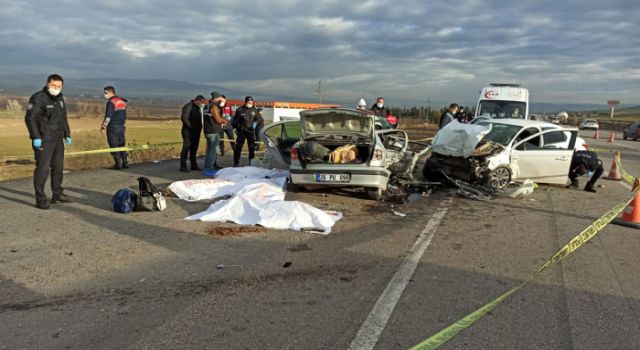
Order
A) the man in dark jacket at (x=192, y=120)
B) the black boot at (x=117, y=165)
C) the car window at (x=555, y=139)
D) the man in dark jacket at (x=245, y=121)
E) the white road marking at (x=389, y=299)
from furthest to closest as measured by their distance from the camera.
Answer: the man in dark jacket at (x=245, y=121) → the black boot at (x=117, y=165) → the man in dark jacket at (x=192, y=120) → the car window at (x=555, y=139) → the white road marking at (x=389, y=299)

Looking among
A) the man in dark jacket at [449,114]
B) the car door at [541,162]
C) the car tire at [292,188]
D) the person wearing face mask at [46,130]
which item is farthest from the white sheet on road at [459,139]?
the person wearing face mask at [46,130]

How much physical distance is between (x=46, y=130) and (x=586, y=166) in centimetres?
1027

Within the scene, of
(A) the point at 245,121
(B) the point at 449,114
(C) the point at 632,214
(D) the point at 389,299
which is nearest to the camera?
(D) the point at 389,299

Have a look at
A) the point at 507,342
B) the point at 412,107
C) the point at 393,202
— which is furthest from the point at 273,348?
the point at 412,107

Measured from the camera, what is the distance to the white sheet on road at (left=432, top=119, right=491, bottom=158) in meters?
8.85

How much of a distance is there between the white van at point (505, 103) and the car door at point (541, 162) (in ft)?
25.0

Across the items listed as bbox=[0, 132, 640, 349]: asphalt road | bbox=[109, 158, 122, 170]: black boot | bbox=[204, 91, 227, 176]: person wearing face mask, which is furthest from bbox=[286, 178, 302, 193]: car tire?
bbox=[109, 158, 122, 170]: black boot

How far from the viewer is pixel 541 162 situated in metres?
9.38

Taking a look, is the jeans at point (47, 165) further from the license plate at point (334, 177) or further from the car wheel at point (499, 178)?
the car wheel at point (499, 178)

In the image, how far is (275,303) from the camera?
373 centimetres

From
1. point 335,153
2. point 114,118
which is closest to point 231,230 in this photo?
point 335,153

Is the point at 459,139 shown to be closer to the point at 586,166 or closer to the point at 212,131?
the point at 586,166

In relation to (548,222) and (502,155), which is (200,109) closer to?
(502,155)

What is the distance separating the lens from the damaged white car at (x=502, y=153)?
8820mm
